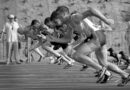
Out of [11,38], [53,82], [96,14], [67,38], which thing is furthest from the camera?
[11,38]

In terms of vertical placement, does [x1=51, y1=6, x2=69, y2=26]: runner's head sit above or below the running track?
above

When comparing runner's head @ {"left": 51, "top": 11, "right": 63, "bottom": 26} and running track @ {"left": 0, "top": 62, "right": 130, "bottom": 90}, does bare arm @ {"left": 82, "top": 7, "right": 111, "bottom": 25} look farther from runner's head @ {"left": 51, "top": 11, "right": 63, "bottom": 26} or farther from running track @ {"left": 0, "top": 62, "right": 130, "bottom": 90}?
running track @ {"left": 0, "top": 62, "right": 130, "bottom": 90}

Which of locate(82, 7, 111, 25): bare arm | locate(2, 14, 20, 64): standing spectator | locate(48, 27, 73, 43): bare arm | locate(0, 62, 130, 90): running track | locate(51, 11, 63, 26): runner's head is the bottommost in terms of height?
locate(2, 14, 20, 64): standing spectator

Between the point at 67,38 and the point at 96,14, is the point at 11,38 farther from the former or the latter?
the point at 96,14

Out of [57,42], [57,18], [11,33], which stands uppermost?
[57,18]

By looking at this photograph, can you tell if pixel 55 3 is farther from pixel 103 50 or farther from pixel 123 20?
pixel 103 50

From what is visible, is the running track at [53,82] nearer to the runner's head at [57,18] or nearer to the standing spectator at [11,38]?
the runner's head at [57,18]

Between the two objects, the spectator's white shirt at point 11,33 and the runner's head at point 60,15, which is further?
the spectator's white shirt at point 11,33

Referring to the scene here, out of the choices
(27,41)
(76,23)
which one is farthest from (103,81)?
(27,41)

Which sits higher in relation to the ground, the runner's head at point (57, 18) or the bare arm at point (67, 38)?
the runner's head at point (57, 18)

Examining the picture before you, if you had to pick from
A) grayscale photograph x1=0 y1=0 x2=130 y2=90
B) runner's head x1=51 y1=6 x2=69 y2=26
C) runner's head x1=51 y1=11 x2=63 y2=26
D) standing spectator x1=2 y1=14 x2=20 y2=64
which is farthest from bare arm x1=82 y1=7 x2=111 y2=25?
standing spectator x1=2 y1=14 x2=20 y2=64

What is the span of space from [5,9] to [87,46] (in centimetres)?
1715

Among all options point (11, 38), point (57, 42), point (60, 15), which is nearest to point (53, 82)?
point (57, 42)

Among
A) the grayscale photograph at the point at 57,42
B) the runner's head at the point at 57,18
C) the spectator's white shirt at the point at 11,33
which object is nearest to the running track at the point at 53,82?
the grayscale photograph at the point at 57,42
